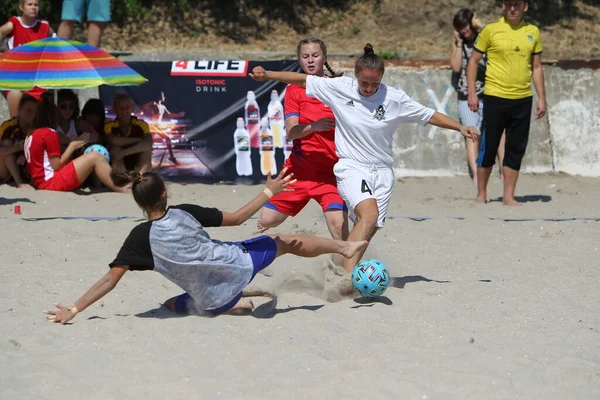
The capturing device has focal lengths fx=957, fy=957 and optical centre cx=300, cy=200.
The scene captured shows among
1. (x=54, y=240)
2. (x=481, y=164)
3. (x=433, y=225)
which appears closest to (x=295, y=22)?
(x=481, y=164)

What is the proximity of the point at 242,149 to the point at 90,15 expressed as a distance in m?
2.52

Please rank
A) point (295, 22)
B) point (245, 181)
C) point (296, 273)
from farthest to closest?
1. point (295, 22)
2. point (245, 181)
3. point (296, 273)

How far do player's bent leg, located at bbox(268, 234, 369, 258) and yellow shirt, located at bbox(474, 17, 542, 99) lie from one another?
4.20 metres

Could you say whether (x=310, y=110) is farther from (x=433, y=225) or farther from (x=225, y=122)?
(x=225, y=122)

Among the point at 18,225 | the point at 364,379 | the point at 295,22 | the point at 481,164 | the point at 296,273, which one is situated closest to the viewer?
the point at 364,379

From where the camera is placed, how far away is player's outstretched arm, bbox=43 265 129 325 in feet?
16.4

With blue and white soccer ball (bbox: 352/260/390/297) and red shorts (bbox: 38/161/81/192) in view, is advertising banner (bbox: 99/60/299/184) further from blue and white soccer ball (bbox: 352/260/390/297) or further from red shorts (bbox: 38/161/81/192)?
blue and white soccer ball (bbox: 352/260/390/297)

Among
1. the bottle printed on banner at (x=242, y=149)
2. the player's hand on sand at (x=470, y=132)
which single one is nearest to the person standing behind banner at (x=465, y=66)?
the bottle printed on banner at (x=242, y=149)

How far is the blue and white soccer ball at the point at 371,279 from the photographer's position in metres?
5.55

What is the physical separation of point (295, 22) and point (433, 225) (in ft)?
24.3

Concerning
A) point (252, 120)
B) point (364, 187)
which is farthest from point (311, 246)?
point (252, 120)

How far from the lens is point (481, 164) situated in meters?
9.48

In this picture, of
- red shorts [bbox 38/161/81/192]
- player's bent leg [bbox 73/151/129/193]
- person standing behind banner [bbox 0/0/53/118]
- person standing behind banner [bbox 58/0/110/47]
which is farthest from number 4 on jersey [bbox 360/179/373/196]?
person standing behind banner [bbox 58/0/110/47]

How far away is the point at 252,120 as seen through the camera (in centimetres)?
1083
